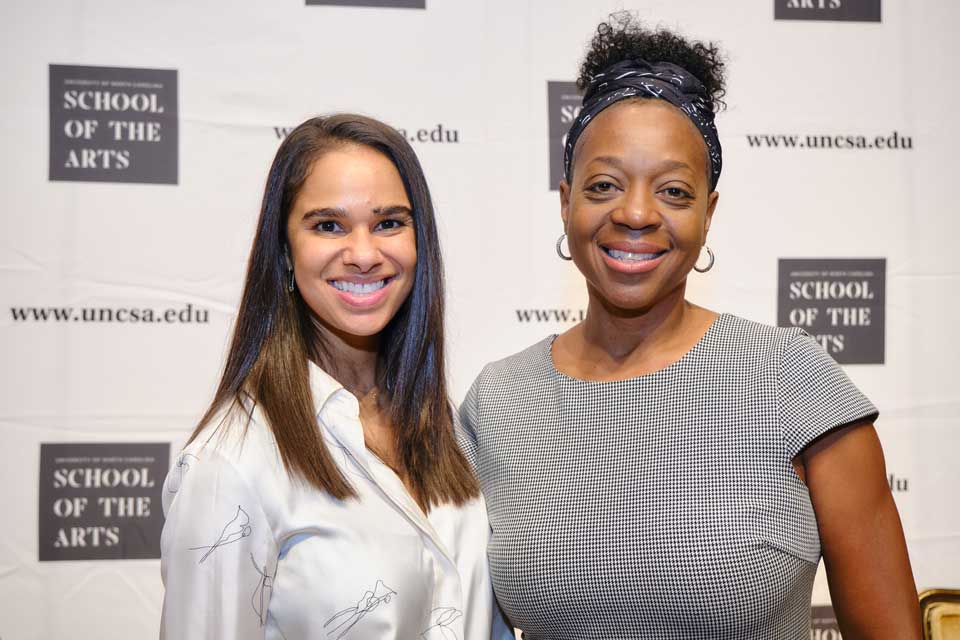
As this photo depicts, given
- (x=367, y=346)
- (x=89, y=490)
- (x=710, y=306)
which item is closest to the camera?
(x=367, y=346)

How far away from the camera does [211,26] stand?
2.53 m

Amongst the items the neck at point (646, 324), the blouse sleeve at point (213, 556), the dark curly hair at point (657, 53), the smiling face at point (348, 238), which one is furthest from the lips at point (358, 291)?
the dark curly hair at point (657, 53)

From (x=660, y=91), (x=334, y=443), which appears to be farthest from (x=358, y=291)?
(x=660, y=91)

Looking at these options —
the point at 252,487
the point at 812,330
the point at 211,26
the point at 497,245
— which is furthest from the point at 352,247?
the point at 812,330

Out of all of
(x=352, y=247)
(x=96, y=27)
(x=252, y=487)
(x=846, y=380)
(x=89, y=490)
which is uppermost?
(x=96, y=27)

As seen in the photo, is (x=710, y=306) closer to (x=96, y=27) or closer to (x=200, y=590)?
(x=200, y=590)

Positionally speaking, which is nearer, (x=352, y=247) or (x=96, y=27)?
(x=352, y=247)

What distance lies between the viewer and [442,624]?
1.58 meters

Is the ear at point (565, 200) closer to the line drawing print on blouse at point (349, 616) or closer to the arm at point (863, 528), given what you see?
the arm at point (863, 528)

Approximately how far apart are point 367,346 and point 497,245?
2.92ft

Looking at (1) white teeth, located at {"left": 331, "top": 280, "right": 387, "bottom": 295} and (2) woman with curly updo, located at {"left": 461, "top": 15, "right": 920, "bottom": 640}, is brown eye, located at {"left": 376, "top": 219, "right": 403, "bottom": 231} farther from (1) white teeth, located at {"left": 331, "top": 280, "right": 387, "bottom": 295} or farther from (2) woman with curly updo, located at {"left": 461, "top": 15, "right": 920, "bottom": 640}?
(2) woman with curly updo, located at {"left": 461, "top": 15, "right": 920, "bottom": 640}

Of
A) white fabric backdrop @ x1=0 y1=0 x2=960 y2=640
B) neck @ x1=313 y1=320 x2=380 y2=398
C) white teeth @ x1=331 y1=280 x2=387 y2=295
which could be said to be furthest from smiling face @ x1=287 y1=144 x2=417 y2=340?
white fabric backdrop @ x1=0 y1=0 x2=960 y2=640

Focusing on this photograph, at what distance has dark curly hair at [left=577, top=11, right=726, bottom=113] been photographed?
172 cm

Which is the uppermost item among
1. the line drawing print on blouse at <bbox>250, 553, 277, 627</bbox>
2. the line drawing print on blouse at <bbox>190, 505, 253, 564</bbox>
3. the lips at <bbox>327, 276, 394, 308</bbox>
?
the lips at <bbox>327, 276, 394, 308</bbox>
